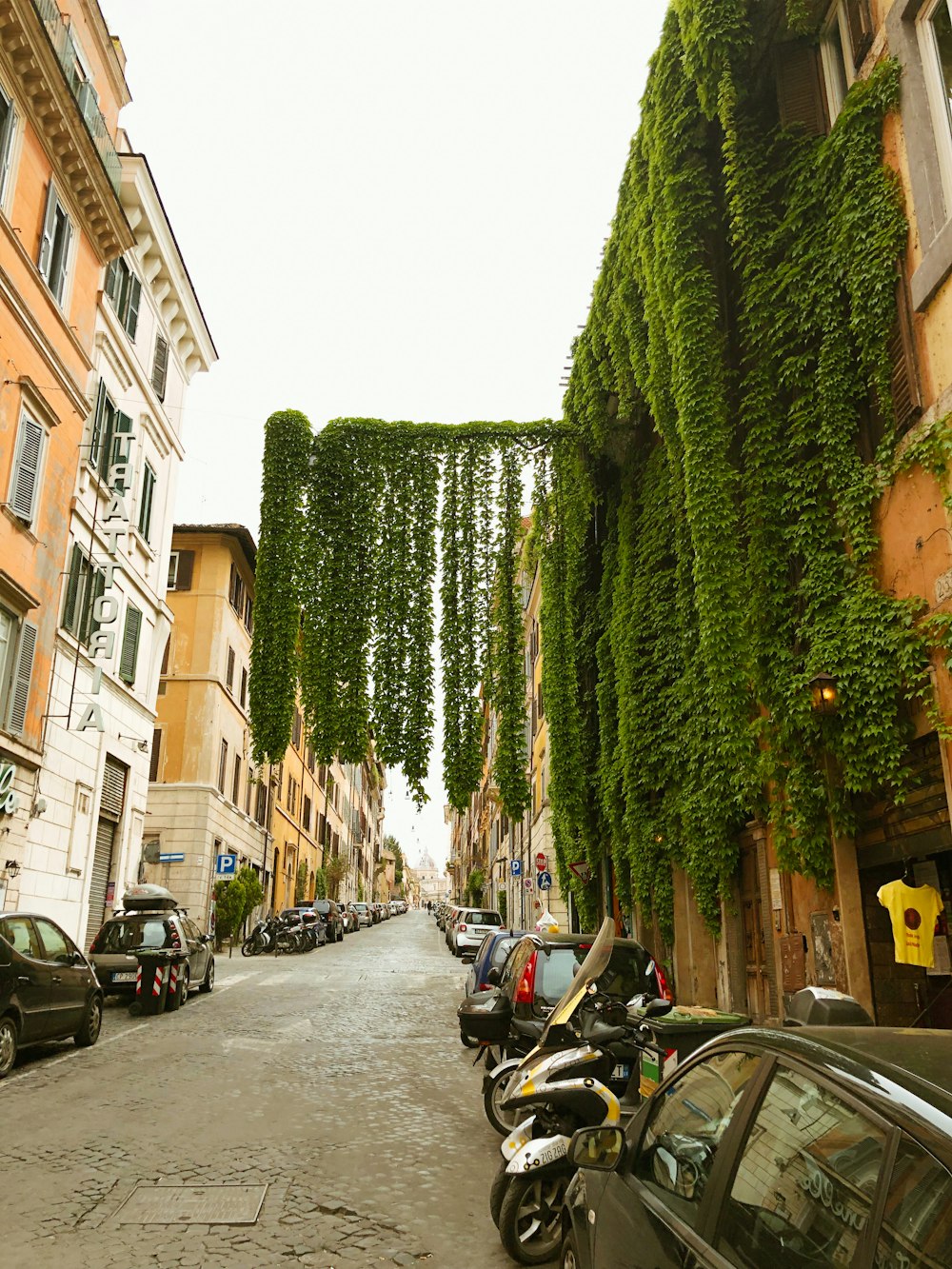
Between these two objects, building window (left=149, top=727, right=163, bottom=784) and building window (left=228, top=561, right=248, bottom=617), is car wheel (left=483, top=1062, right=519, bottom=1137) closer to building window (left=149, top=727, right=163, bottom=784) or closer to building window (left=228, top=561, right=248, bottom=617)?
building window (left=149, top=727, right=163, bottom=784)

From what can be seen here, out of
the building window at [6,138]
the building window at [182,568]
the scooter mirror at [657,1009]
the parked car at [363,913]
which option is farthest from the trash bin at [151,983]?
the parked car at [363,913]

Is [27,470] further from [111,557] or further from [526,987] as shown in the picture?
[526,987]

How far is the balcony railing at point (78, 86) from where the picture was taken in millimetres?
18484

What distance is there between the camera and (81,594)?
69.6 ft

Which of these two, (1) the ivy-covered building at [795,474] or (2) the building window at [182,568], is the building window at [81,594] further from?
(2) the building window at [182,568]

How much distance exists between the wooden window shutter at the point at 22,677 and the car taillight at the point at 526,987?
1172 cm

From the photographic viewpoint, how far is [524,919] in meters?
42.9

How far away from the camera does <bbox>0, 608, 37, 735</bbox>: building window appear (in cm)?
1756

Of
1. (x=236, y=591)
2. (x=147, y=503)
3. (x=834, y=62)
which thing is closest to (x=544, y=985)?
(x=834, y=62)

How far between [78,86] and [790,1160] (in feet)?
75.7

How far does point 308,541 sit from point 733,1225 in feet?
→ 57.9

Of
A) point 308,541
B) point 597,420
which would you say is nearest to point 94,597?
point 308,541

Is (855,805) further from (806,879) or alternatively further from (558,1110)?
(558,1110)

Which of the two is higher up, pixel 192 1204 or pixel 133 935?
pixel 133 935
